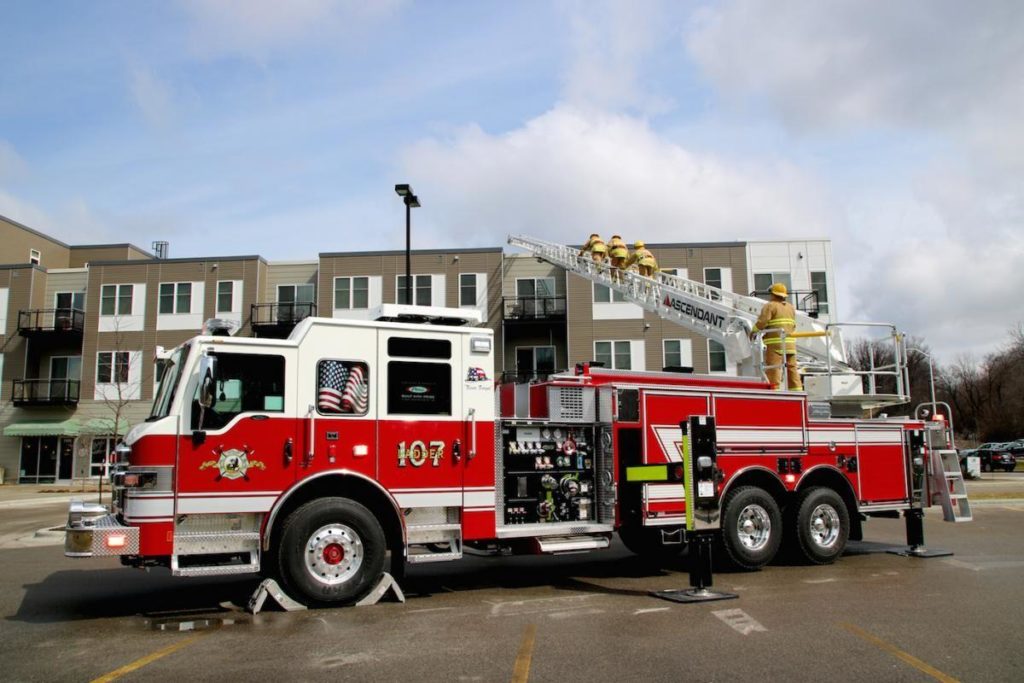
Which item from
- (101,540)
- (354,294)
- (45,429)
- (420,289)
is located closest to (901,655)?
(101,540)

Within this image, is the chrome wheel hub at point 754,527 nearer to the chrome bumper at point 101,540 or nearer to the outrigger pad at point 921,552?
the outrigger pad at point 921,552

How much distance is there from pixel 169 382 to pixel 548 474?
4.09m

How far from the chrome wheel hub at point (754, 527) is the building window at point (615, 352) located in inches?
949

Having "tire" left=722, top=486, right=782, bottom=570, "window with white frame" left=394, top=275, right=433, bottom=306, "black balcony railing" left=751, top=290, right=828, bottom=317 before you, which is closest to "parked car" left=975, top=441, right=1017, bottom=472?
"black balcony railing" left=751, top=290, right=828, bottom=317

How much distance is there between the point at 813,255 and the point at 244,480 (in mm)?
31589

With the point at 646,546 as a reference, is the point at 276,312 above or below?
above

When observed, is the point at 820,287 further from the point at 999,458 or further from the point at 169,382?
the point at 169,382

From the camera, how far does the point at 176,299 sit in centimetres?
3581

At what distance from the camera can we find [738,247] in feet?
114

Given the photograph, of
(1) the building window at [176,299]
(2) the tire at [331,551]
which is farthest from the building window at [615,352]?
(2) the tire at [331,551]

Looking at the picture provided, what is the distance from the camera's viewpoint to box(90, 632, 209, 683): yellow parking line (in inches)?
221

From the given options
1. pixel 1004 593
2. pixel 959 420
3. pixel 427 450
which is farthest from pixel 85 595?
pixel 959 420

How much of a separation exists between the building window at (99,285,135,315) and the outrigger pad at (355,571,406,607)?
32.2 meters

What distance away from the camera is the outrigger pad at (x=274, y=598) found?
758 centimetres
